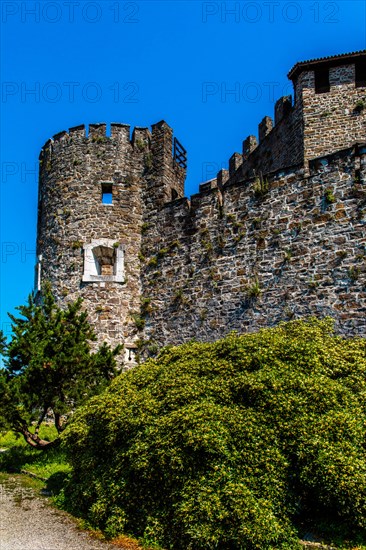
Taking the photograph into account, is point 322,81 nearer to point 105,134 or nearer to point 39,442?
point 105,134

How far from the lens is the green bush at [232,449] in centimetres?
848

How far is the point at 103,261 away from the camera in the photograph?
18.7 m

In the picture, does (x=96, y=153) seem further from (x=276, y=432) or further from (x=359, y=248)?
(x=276, y=432)

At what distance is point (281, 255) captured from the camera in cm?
1516

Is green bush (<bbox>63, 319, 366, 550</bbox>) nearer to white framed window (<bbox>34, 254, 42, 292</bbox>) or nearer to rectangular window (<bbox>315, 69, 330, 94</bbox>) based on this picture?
white framed window (<bbox>34, 254, 42, 292</bbox>)

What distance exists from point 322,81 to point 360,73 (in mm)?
1364

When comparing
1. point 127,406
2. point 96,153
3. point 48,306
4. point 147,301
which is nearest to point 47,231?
point 96,153

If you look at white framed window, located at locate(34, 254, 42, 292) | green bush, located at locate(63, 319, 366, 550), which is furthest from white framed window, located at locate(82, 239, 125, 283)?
green bush, located at locate(63, 319, 366, 550)

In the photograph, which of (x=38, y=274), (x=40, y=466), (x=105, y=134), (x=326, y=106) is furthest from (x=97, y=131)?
(x=40, y=466)

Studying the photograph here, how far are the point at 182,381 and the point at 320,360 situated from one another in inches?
97.7

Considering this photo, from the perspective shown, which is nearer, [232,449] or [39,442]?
[232,449]

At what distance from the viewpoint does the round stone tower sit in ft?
58.7

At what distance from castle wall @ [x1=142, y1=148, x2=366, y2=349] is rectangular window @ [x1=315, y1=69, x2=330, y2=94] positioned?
7.51m

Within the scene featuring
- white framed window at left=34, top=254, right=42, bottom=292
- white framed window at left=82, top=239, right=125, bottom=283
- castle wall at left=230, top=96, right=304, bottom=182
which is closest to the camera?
white framed window at left=82, top=239, right=125, bottom=283
